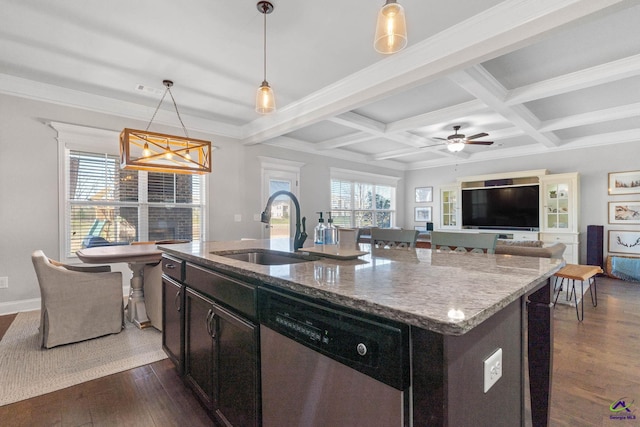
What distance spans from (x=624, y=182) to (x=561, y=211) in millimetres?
1018

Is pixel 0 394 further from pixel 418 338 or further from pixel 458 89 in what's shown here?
pixel 458 89

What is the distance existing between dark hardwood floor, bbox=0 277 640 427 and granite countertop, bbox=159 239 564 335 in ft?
3.14

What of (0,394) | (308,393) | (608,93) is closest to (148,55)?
(0,394)

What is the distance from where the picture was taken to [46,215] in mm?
3457

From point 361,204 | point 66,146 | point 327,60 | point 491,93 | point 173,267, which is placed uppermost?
point 327,60

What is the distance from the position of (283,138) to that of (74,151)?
10.0 ft

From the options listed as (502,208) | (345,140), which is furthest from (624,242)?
(345,140)

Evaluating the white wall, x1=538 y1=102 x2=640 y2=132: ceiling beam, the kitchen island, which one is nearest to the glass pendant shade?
the kitchen island

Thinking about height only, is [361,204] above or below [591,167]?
below

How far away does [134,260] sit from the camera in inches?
103

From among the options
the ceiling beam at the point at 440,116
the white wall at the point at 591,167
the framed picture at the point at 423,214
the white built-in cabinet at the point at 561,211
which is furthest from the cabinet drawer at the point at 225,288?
the framed picture at the point at 423,214

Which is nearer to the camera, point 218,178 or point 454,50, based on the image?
point 454,50

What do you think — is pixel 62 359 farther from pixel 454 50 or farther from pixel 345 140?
pixel 345 140

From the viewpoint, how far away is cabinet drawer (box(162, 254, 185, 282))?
5.99 feet
